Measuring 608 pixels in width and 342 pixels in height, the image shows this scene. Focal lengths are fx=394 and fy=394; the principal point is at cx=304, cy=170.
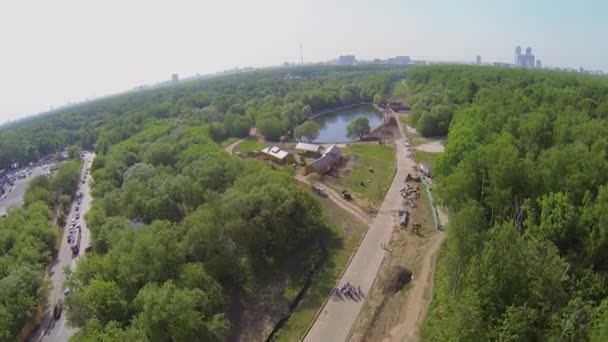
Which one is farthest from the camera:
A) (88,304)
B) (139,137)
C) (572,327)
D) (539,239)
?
(139,137)

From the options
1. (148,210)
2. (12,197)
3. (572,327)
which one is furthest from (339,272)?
(12,197)

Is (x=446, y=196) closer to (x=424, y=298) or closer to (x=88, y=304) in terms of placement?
(x=424, y=298)

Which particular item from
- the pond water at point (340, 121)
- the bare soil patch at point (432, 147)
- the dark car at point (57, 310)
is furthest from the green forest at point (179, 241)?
the bare soil patch at point (432, 147)

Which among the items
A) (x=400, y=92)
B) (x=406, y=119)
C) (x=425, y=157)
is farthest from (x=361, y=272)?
(x=400, y=92)

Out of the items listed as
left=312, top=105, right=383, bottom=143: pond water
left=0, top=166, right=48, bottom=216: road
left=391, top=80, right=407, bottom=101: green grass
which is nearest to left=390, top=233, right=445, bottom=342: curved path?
left=312, top=105, right=383, bottom=143: pond water

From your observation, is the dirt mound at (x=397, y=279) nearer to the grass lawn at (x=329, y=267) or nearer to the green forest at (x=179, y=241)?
the grass lawn at (x=329, y=267)

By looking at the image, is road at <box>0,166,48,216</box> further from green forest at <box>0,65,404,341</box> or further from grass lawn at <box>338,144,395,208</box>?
grass lawn at <box>338,144,395,208</box>
